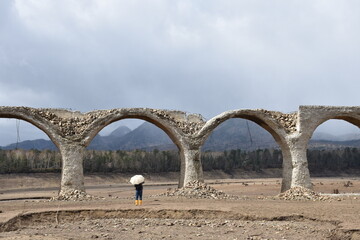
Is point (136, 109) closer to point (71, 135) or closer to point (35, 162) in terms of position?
point (71, 135)

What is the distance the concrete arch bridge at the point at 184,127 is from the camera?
51.8ft

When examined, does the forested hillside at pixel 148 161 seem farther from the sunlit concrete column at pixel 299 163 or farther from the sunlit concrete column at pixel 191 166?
the sunlit concrete column at pixel 299 163

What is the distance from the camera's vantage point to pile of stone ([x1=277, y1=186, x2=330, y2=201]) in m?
15.9

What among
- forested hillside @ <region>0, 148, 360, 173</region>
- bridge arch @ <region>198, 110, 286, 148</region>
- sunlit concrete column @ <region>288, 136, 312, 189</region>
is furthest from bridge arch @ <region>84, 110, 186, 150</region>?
forested hillside @ <region>0, 148, 360, 173</region>

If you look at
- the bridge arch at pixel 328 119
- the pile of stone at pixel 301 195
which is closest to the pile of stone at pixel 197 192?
the pile of stone at pixel 301 195

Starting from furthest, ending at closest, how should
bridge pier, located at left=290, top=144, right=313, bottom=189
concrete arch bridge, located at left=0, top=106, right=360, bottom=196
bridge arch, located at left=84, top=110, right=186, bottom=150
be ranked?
bridge pier, located at left=290, top=144, right=313, bottom=189 → bridge arch, located at left=84, top=110, right=186, bottom=150 → concrete arch bridge, located at left=0, top=106, right=360, bottom=196

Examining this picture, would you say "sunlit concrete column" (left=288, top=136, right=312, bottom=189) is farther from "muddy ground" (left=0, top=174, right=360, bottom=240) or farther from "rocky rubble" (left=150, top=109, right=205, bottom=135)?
"muddy ground" (left=0, top=174, right=360, bottom=240)

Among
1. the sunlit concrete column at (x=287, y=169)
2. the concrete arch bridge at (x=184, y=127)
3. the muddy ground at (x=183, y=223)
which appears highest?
the concrete arch bridge at (x=184, y=127)

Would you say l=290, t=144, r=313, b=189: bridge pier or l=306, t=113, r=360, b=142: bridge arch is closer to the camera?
l=290, t=144, r=313, b=189: bridge pier

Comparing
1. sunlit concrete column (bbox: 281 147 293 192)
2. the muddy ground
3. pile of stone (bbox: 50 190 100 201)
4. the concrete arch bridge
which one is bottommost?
the muddy ground

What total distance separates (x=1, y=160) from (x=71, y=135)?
86.8 ft

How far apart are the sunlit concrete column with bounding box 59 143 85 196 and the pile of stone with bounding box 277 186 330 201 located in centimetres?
784

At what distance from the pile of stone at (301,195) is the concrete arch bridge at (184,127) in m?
0.38

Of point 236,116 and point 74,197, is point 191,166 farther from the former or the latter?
point 74,197
